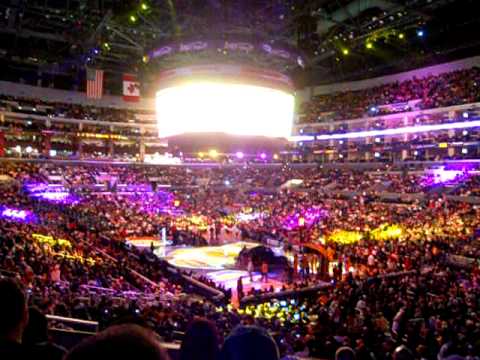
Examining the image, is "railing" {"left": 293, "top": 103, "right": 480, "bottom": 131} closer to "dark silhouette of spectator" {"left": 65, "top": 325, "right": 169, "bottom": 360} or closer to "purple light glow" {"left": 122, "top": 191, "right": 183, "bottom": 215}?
"purple light glow" {"left": 122, "top": 191, "right": 183, "bottom": 215}

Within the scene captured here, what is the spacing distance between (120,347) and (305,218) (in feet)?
108

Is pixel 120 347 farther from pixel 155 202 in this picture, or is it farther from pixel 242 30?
pixel 155 202

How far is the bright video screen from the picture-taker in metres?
11.6

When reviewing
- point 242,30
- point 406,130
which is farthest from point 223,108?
point 406,130

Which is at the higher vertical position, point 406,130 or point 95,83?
point 95,83

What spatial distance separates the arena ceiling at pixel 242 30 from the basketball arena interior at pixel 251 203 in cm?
10

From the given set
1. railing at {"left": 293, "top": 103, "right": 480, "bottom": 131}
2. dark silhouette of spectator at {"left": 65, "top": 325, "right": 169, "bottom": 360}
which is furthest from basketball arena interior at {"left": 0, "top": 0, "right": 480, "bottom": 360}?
railing at {"left": 293, "top": 103, "right": 480, "bottom": 131}

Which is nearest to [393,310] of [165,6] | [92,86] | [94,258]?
[165,6]

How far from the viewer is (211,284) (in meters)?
17.0

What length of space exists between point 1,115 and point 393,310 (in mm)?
43608

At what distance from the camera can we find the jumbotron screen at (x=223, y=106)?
11586 millimetres

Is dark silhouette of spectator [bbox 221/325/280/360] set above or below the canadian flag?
below

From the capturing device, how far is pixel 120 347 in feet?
4.10

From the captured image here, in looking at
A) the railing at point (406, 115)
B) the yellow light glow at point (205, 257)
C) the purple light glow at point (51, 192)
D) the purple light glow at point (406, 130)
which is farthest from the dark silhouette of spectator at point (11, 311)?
the railing at point (406, 115)
